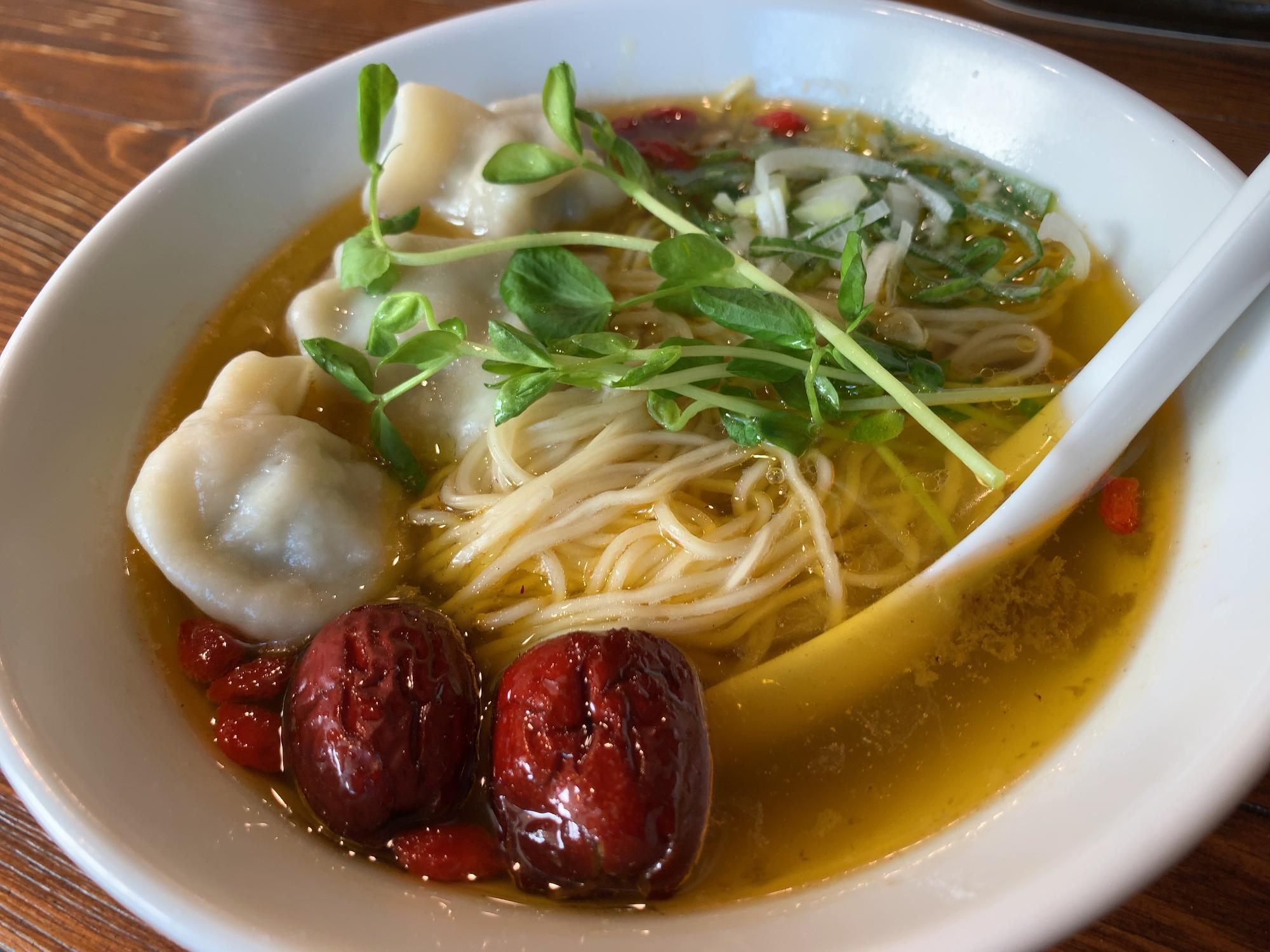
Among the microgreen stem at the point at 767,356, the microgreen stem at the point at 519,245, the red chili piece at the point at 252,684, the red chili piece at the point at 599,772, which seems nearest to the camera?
the red chili piece at the point at 599,772

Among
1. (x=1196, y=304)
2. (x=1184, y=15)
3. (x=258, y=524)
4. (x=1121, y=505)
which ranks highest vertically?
(x=1184, y=15)

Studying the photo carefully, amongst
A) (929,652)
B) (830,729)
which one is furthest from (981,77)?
(830,729)

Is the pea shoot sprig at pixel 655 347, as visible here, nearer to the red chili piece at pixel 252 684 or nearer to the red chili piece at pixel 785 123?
the red chili piece at pixel 252 684

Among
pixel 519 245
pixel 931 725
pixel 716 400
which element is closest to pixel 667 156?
pixel 519 245

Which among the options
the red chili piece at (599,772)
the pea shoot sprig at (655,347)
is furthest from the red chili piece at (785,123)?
the red chili piece at (599,772)

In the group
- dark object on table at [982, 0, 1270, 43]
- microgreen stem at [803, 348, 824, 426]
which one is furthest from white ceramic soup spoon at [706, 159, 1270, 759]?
dark object on table at [982, 0, 1270, 43]

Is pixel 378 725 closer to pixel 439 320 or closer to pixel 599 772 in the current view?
pixel 599 772
